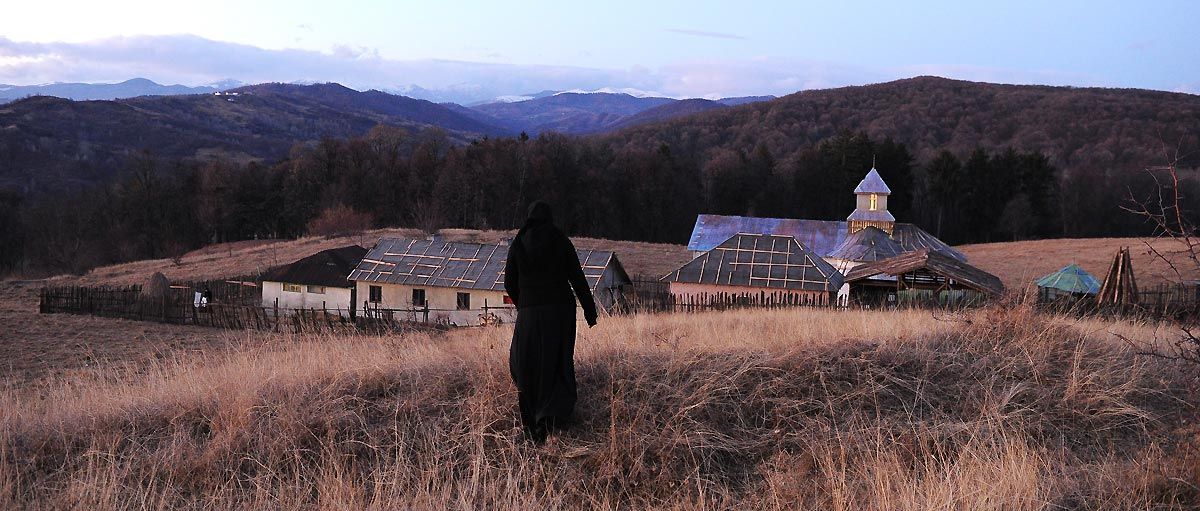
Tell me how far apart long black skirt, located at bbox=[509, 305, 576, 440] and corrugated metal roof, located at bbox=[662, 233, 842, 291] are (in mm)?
20506

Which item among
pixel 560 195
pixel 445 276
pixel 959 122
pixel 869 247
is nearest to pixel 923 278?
pixel 869 247

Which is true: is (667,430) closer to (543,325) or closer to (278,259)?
(543,325)

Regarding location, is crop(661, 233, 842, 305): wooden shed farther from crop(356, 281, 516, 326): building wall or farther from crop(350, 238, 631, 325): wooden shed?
crop(356, 281, 516, 326): building wall

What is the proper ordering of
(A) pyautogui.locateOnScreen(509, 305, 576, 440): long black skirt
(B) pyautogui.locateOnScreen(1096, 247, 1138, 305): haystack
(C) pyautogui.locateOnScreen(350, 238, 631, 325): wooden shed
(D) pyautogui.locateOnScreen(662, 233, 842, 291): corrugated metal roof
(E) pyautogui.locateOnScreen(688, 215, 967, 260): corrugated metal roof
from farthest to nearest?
(E) pyautogui.locateOnScreen(688, 215, 967, 260): corrugated metal roof → (C) pyautogui.locateOnScreen(350, 238, 631, 325): wooden shed → (D) pyautogui.locateOnScreen(662, 233, 842, 291): corrugated metal roof → (B) pyautogui.locateOnScreen(1096, 247, 1138, 305): haystack → (A) pyautogui.locateOnScreen(509, 305, 576, 440): long black skirt

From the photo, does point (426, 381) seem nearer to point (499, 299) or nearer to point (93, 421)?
point (93, 421)

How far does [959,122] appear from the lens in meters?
100

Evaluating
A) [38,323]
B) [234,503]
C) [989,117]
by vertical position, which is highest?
[989,117]

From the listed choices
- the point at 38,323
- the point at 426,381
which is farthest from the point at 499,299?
the point at 426,381

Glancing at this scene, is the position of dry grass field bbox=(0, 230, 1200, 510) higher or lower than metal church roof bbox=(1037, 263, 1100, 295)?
higher

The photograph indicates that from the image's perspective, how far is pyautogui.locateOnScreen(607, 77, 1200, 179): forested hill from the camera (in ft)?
280

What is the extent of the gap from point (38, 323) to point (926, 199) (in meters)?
61.0

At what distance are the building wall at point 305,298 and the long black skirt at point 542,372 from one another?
27.5 metres

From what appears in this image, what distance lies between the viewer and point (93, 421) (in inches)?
227

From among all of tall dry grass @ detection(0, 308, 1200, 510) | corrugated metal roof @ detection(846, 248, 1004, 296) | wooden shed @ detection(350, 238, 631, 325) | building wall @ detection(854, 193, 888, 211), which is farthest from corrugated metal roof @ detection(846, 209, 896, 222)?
tall dry grass @ detection(0, 308, 1200, 510)
